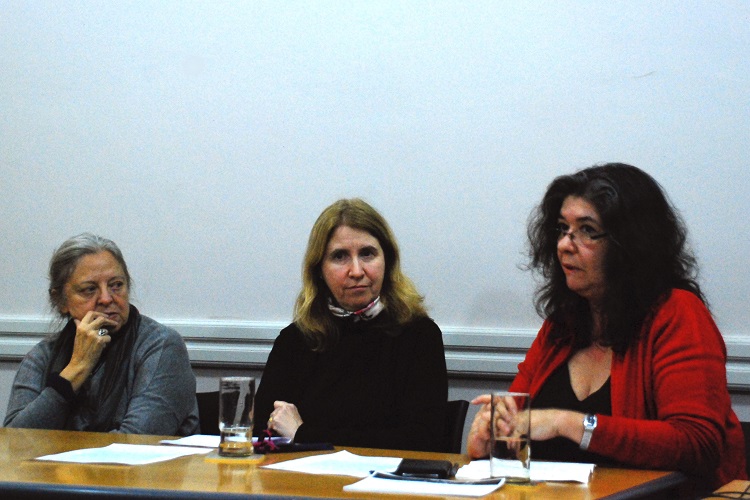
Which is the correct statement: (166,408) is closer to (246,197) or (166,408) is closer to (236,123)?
(246,197)

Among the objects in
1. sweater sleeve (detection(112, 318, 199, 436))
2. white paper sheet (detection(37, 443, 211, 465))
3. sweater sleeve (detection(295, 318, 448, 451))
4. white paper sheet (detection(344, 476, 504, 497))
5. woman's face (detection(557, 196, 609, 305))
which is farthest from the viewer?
sweater sleeve (detection(112, 318, 199, 436))

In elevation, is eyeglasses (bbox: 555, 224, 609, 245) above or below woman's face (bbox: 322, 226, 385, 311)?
above

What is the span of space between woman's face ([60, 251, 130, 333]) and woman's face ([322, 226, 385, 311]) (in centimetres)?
68

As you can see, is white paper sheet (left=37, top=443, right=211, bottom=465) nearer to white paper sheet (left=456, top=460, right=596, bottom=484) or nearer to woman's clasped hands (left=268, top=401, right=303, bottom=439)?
woman's clasped hands (left=268, top=401, right=303, bottom=439)

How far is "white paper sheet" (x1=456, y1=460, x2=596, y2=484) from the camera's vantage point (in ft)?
5.50

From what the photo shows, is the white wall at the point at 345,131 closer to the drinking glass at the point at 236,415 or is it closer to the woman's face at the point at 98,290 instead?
the woman's face at the point at 98,290

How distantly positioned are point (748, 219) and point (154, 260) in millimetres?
2087

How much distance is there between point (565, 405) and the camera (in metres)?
2.29

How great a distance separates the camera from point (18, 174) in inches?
143

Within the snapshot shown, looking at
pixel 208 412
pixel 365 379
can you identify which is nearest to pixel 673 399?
pixel 365 379

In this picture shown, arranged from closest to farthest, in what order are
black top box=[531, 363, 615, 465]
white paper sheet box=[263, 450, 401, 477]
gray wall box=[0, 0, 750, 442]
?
white paper sheet box=[263, 450, 401, 477], black top box=[531, 363, 615, 465], gray wall box=[0, 0, 750, 442]

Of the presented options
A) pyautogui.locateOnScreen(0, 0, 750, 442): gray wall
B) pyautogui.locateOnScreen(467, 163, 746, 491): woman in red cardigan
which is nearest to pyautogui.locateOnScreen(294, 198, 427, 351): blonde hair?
pyautogui.locateOnScreen(0, 0, 750, 442): gray wall

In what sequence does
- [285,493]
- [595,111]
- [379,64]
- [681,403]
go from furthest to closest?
[379,64] < [595,111] < [681,403] < [285,493]

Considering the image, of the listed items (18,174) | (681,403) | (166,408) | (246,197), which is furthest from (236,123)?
(681,403)
